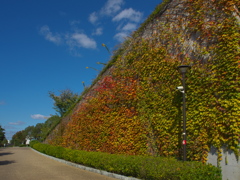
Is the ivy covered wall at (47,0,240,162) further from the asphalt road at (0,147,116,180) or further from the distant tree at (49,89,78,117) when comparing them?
the distant tree at (49,89,78,117)

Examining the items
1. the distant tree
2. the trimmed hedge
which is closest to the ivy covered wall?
the trimmed hedge

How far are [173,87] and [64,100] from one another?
20.7m

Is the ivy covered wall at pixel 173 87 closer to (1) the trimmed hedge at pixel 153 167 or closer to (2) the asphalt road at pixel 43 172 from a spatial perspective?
(1) the trimmed hedge at pixel 153 167

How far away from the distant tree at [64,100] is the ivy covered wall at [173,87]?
47.8 ft

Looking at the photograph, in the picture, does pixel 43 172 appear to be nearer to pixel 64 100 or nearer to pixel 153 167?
pixel 153 167

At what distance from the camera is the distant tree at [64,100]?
26.1m

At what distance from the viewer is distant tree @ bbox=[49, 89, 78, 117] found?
2614 centimetres

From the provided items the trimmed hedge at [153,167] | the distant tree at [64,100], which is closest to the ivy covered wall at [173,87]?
the trimmed hedge at [153,167]

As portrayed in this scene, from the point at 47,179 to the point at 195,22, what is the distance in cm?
724

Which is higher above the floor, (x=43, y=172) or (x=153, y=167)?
(x=153, y=167)

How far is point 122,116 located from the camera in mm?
9844

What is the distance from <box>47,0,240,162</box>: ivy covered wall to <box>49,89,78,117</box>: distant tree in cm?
1457

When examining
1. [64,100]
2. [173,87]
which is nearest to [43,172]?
[173,87]

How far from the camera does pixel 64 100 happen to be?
87.6 feet
